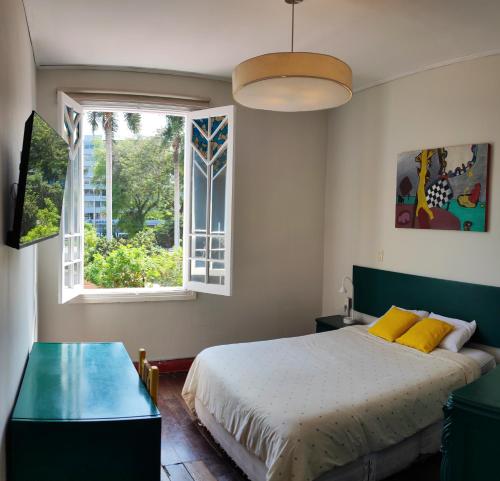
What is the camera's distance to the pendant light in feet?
7.43

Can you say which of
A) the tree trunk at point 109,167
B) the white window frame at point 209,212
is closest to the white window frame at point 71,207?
the white window frame at point 209,212

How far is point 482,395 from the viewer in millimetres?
1949

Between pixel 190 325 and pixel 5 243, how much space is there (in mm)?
2885

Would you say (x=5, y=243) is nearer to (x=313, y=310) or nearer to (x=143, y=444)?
(x=143, y=444)

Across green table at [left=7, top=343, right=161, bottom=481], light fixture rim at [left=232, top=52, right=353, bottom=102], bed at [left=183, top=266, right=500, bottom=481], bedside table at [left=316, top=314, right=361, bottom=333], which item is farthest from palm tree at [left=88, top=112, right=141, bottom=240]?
green table at [left=7, top=343, right=161, bottom=481]

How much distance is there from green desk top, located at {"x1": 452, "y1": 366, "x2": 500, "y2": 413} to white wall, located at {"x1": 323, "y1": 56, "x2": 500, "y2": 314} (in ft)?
4.93

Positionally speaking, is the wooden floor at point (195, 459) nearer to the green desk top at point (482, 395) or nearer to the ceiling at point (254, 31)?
the green desk top at point (482, 395)

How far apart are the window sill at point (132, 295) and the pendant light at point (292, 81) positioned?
2.28 m

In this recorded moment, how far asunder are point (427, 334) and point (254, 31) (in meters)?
2.51

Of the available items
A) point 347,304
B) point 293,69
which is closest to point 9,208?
point 293,69

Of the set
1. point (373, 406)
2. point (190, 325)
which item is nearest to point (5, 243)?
point (373, 406)

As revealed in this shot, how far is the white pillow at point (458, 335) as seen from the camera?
336 centimetres

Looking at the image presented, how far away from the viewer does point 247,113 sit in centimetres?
464

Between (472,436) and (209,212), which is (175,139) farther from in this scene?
(472,436)
